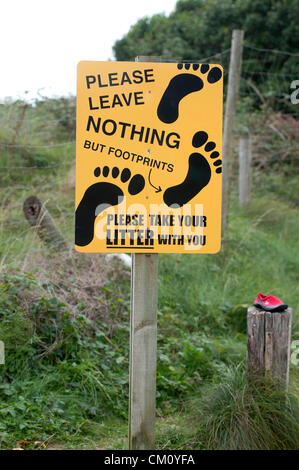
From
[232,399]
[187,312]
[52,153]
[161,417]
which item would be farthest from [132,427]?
[52,153]

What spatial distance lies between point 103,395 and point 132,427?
3.39 ft

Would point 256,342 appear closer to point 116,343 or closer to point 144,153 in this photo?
point 144,153

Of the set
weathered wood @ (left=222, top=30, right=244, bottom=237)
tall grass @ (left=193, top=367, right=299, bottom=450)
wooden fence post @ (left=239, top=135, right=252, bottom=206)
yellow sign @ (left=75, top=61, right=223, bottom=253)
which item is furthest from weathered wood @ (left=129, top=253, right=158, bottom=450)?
wooden fence post @ (left=239, top=135, right=252, bottom=206)

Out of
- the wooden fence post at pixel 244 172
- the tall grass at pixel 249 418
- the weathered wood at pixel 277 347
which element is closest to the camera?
the tall grass at pixel 249 418

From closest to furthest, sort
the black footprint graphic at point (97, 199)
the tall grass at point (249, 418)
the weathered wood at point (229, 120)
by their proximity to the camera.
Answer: the black footprint graphic at point (97, 199) < the tall grass at point (249, 418) < the weathered wood at point (229, 120)

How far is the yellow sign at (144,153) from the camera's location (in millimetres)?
2549

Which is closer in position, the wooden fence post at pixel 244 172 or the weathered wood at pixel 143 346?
the weathered wood at pixel 143 346

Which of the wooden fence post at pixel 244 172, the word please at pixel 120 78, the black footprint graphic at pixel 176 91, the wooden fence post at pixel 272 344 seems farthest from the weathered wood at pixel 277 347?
the wooden fence post at pixel 244 172

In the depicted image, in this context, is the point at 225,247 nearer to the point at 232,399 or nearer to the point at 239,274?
the point at 239,274

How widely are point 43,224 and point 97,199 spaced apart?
2862mm

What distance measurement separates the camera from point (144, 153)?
257cm

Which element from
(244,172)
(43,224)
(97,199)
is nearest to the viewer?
(97,199)

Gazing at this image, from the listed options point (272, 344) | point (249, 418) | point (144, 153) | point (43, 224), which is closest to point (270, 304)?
point (272, 344)

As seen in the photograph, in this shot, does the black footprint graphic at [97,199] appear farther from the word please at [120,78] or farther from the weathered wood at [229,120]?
the weathered wood at [229,120]
